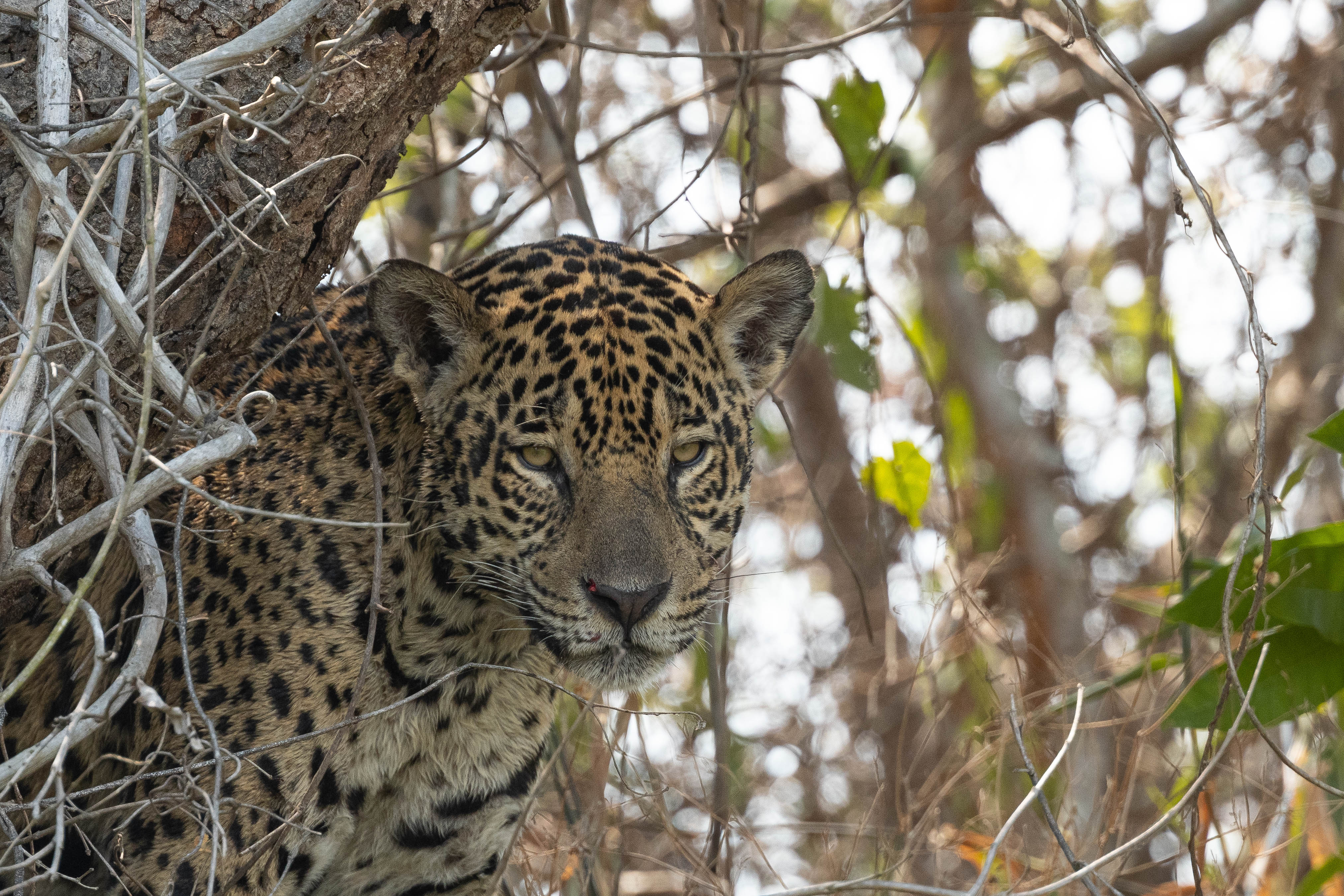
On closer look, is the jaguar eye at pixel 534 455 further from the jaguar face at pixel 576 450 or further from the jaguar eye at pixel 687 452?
the jaguar eye at pixel 687 452

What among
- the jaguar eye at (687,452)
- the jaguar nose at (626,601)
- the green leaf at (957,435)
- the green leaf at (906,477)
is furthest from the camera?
the green leaf at (957,435)

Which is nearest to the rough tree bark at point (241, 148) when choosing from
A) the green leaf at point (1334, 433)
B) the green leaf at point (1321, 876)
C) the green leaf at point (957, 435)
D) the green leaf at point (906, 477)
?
the green leaf at point (906, 477)

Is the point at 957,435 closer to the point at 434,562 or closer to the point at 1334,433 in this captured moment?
the point at 1334,433

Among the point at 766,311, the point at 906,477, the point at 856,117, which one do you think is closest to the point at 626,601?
the point at 766,311

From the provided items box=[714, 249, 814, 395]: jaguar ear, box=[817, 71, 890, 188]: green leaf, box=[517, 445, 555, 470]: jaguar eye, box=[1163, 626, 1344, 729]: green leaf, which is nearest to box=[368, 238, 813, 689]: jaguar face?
box=[517, 445, 555, 470]: jaguar eye

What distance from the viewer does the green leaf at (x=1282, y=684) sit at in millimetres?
4281

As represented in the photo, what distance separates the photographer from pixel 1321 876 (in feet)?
14.3

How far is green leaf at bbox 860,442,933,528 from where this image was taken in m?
5.44

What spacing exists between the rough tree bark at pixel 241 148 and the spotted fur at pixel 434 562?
0.30m

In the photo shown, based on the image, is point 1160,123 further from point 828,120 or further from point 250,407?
point 250,407

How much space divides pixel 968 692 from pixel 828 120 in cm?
491

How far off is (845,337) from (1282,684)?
2317 mm

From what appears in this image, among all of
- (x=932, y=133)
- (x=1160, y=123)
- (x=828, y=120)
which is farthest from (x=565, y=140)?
(x=932, y=133)

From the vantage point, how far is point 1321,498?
27.1 feet
